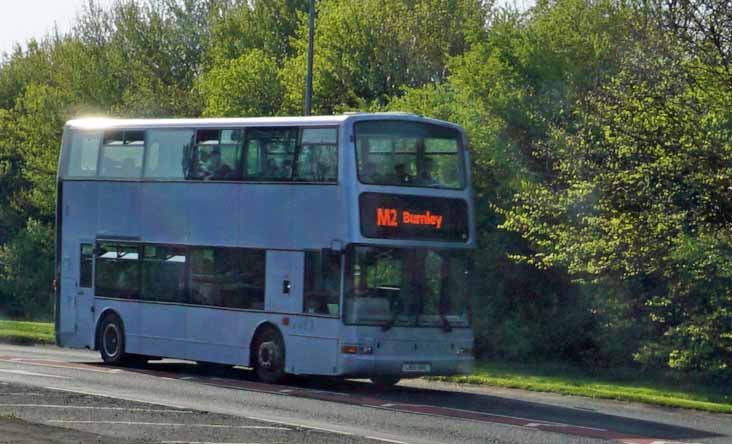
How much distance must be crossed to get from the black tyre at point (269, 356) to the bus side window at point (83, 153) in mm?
5588

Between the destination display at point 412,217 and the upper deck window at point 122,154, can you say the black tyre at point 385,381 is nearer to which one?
the destination display at point 412,217

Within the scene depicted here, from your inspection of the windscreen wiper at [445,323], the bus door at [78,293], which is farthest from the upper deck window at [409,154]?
the bus door at [78,293]

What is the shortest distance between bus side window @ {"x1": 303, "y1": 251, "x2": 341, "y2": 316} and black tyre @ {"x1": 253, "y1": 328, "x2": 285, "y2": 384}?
939 millimetres

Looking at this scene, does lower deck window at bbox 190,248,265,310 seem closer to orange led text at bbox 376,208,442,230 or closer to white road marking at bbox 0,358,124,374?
white road marking at bbox 0,358,124,374

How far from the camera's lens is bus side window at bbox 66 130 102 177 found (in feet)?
85.7

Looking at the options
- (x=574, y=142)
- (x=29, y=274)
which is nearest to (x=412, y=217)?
(x=574, y=142)

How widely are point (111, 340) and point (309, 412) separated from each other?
8.70 metres

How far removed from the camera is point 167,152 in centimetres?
2462

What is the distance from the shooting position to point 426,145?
2222 centimetres

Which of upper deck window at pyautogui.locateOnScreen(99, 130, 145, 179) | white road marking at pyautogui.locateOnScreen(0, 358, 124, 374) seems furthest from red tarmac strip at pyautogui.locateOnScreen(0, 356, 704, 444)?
upper deck window at pyautogui.locateOnScreen(99, 130, 145, 179)

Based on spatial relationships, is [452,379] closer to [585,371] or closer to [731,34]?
[585,371]

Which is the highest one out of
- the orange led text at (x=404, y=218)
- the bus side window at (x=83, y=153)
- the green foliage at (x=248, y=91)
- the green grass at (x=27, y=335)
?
the green foliage at (x=248, y=91)

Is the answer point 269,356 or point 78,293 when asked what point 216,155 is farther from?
point 78,293

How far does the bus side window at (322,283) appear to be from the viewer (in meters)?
21.3
